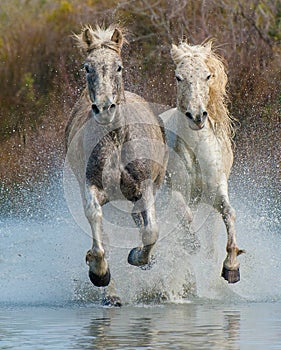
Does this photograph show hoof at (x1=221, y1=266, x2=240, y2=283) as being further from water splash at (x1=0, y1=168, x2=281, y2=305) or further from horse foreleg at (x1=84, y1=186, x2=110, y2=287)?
horse foreleg at (x1=84, y1=186, x2=110, y2=287)

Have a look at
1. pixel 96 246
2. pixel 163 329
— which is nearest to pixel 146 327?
pixel 163 329

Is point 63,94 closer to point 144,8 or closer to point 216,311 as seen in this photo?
point 144,8

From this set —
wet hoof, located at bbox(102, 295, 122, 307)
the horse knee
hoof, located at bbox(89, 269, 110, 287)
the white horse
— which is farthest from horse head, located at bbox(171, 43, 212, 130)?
wet hoof, located at bbox(102, 295, 122, 307)

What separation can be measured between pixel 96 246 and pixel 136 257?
1.39 ft

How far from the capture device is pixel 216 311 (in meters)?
8.93

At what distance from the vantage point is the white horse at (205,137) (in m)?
9.48

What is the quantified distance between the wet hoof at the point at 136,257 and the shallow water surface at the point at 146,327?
0.34m

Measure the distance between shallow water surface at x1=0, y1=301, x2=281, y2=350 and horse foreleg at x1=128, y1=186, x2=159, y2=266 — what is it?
1.23ft

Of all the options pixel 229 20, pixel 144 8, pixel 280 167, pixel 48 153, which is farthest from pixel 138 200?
pixel 144 8

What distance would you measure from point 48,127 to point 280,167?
3.99 m

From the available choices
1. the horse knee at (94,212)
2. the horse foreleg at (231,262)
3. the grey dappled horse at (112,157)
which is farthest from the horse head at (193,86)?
the horse knee at (94,212)

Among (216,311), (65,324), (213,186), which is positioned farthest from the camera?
(213,186)

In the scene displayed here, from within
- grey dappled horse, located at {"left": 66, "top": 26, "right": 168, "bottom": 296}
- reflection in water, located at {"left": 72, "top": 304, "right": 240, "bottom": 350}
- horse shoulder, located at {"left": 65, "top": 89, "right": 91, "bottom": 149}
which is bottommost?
reflection in water, located at {"left": 72, "top": 304, "right": 240, "bottom": 350}

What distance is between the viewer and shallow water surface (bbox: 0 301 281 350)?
7.24 metres
